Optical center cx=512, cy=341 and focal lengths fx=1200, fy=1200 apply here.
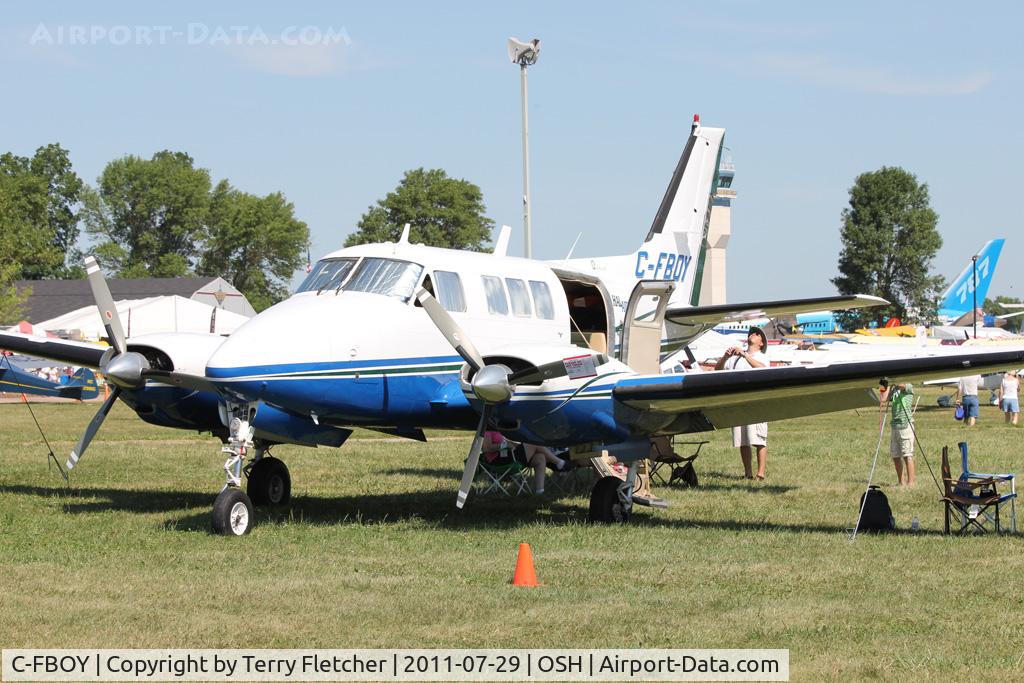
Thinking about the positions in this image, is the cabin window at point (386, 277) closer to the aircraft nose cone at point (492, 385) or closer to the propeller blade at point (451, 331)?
the propeller blade at point (451, 331)

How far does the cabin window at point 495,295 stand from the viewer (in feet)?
46.0

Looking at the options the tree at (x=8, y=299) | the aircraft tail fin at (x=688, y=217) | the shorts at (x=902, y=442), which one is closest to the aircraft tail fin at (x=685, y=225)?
the aircraft tail fin at (x=688, y=217)

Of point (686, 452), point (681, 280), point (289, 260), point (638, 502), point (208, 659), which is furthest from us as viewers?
point (289, 260)

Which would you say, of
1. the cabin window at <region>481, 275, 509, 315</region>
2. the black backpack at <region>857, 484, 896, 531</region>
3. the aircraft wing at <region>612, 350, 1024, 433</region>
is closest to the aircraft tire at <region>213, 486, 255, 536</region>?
the cabin window at <region>481, 275, 509, 315</region>

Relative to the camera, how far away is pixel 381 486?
17516 mm

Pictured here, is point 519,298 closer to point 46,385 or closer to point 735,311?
point 735,311

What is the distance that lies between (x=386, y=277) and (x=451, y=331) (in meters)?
1.10

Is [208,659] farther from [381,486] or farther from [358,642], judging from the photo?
[381,486]

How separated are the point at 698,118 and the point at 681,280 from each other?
302 cm

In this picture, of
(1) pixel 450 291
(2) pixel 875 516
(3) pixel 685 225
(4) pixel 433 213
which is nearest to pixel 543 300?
(1) pixel 450 291

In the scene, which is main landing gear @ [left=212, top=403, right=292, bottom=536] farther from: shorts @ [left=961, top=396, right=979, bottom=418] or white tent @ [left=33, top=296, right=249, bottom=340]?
white tent @ [left=33, top=296, right=249, bottom=340]

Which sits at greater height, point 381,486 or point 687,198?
point 687,198

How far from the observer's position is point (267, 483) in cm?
1489

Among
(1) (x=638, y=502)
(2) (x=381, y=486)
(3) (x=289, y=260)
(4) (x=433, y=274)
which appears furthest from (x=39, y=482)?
(3) (x=289, y=260)
